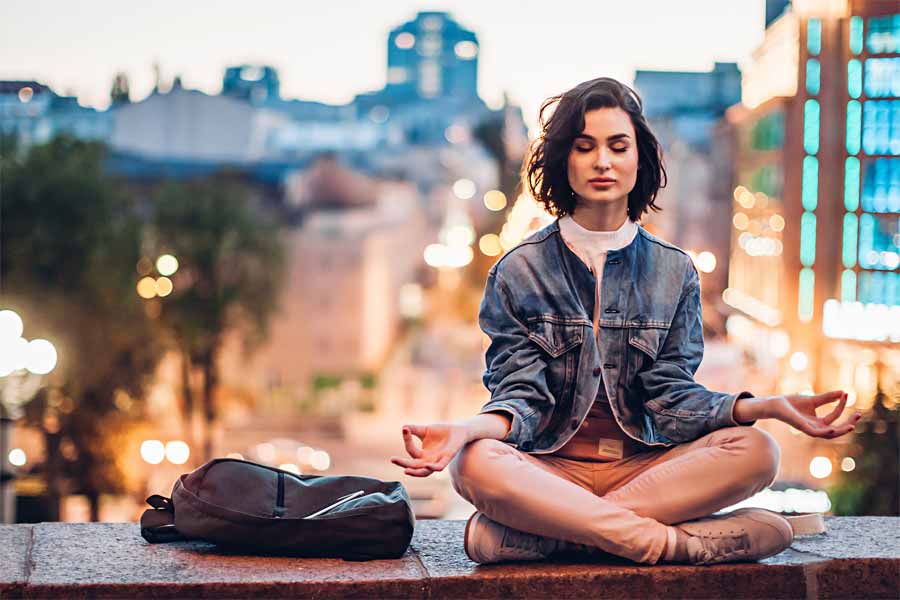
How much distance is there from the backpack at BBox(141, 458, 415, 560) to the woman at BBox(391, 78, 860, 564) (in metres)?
0.26

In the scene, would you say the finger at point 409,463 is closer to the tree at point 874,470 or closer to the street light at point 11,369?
the street light at point 11,369

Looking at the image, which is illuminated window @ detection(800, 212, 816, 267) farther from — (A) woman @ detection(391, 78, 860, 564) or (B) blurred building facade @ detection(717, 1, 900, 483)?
(A) woman @ detection(391, 78, 860, 564)

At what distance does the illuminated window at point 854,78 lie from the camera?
39156 mm

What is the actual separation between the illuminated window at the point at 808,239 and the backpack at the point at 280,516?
3908 cm

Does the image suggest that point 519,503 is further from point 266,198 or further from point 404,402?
point 266,198

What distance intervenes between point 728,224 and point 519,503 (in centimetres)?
5259

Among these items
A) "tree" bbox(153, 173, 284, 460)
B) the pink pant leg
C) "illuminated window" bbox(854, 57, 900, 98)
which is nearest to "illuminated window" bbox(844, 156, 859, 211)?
"illuminated window" bbox(854, 57, 900, 98)

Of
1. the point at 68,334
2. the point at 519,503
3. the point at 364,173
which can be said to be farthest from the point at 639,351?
the point at 364,173

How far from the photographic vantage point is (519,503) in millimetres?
3426

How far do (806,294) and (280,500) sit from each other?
Result: 3968cm

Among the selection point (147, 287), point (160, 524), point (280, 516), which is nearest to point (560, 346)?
Result: point (280, 516)

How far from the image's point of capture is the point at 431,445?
130 inches

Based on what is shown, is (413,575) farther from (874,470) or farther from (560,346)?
(874,470)

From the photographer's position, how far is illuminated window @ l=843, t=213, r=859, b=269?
128ft
